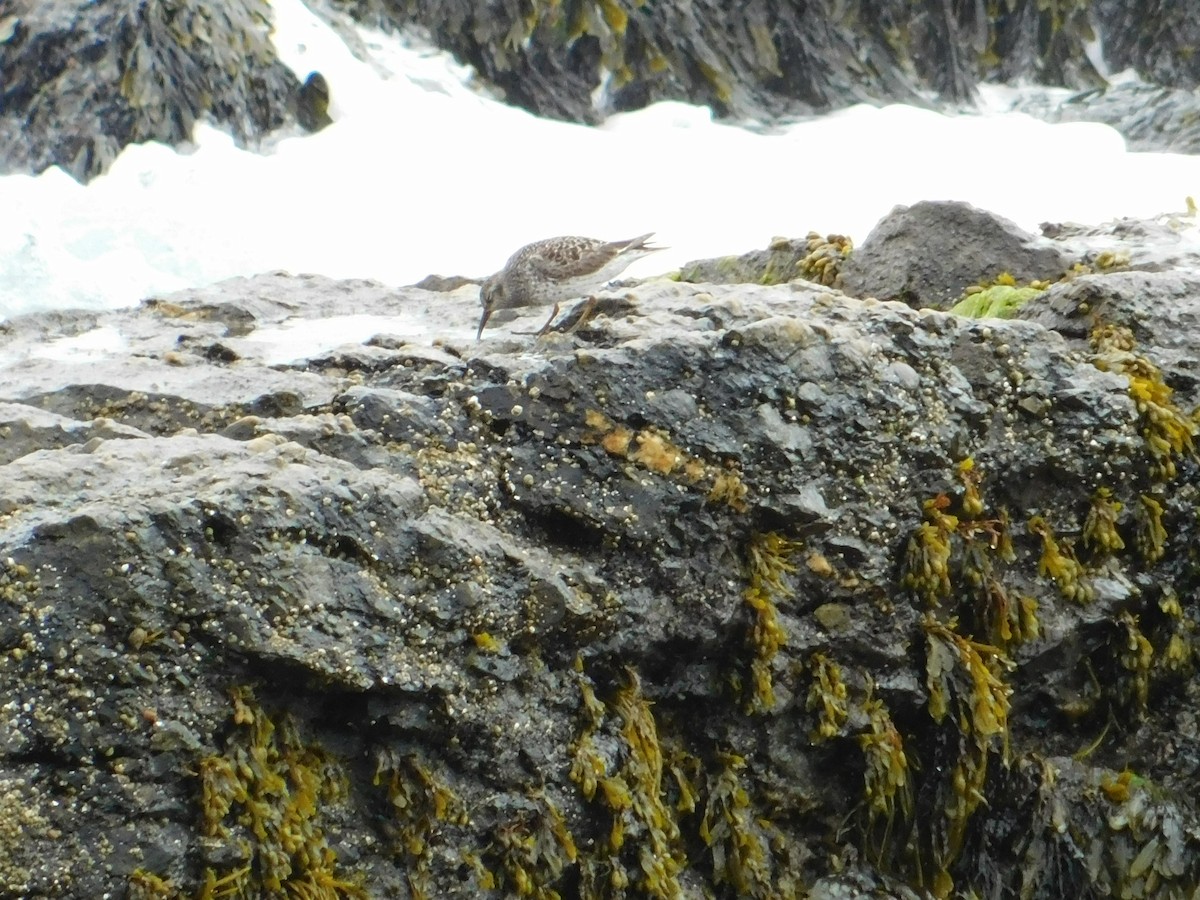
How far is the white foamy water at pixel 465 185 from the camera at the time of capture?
7562mm

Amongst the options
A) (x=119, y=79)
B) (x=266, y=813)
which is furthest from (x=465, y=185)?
(x=266, y=813)

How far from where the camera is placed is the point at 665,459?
3.95m

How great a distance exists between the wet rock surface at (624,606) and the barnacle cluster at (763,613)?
0.02 m

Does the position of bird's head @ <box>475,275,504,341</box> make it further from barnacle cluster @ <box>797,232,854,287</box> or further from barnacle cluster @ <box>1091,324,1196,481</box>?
barnacle cluster @ <box>1091,324,1196,481</box>

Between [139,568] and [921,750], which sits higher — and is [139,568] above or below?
above

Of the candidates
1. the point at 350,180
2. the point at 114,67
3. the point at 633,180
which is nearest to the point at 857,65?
the point at 633,180

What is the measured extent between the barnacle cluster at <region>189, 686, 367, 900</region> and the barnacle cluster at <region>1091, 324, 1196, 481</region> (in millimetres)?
3041

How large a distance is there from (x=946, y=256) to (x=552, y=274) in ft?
5.75

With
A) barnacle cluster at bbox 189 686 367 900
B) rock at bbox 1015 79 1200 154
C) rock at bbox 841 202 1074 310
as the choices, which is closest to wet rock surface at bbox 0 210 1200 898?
barnacle cluster at bbox 189 686 367 900

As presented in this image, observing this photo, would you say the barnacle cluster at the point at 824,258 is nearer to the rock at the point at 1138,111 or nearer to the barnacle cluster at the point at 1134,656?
the barnacle cluster at the point at 1134,656

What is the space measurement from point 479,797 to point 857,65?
9888 mm

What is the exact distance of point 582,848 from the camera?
3.77m

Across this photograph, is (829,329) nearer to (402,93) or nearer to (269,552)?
(269,552)

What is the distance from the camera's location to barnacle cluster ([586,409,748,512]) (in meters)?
3.92
